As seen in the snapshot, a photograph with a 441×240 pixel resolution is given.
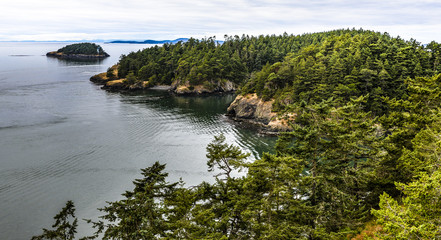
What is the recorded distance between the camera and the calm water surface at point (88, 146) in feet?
103

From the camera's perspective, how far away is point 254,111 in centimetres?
6869

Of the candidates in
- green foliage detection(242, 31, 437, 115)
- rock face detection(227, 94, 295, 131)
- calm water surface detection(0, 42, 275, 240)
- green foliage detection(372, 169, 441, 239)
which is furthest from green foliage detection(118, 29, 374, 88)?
green foliage detection(372, 169, 441, 239)

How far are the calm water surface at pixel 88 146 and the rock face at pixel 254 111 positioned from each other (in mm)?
4417

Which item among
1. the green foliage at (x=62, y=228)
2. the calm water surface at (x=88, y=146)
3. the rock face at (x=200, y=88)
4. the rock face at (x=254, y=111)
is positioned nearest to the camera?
the green foliage at (x=62, y=228)

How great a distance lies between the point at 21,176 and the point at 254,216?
119ft

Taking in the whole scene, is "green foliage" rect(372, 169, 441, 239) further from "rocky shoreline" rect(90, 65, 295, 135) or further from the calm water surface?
the calm water surface

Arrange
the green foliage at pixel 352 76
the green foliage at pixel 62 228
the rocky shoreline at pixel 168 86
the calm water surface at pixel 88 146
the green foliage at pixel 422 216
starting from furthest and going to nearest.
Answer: the rocky shoreline at pixel 168 86 → the green foliage at pixel 352 76 → the calm water surface at pixel 88 146 → the green foliage at pixel 62 228 → the green foliage at pixel 422 216

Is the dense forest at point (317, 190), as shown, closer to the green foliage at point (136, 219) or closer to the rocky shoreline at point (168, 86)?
the green foliage at point (136, 219)

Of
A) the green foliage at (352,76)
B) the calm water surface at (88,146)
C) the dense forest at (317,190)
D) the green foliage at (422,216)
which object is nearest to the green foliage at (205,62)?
the calm water surface at (88,146)

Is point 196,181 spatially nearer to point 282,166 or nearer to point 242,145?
point 242,145

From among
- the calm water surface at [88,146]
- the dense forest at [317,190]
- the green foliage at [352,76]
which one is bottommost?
the calm water surface at [88,146]

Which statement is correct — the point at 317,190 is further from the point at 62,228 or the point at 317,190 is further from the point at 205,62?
the point at 205,62

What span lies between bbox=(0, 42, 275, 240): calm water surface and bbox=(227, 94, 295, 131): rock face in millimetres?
4417

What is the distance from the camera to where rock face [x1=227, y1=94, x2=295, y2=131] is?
62.7 meters
